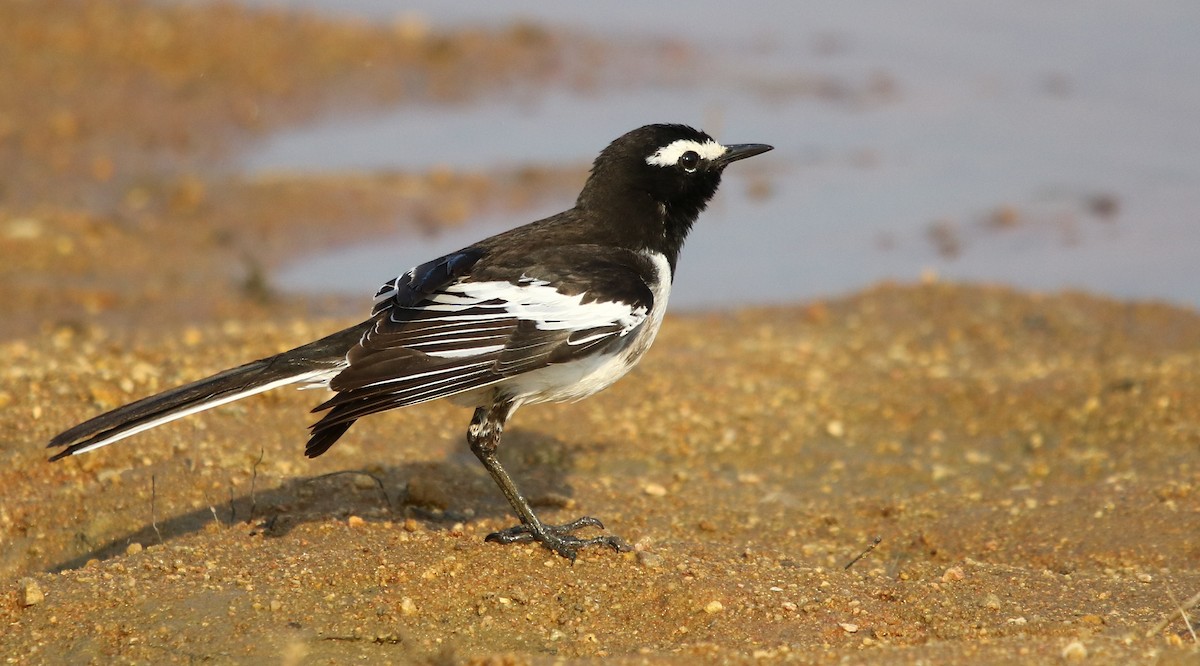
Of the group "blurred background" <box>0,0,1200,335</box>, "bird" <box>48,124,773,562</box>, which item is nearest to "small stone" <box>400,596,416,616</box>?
"bird" <box>48,124,773,562</box>

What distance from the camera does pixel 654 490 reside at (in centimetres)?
759

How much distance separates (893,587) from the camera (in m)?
5.91

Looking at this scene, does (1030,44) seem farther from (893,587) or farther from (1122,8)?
(893,587)

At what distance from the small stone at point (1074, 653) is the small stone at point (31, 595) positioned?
380cm

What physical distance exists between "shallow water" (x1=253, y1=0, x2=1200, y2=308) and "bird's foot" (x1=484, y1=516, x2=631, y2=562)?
555 cm

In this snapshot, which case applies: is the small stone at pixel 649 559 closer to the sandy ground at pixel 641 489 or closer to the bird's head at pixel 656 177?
the sandy ground at pixel 641 489

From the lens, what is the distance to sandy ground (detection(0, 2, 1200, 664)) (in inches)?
215

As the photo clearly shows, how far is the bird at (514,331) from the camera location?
573 cm

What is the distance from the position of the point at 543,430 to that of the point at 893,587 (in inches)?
117

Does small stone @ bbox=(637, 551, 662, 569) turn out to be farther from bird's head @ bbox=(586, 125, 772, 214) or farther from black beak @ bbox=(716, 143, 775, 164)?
black beak @ bbox=(716, 143, 775, 164)

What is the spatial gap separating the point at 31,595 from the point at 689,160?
3.43 metres

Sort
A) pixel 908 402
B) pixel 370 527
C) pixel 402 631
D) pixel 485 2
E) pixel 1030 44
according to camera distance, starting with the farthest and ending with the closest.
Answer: pixel 485 2, pixel 1030 44, pixel 908 402, pixel 370 527, pixel 402 631

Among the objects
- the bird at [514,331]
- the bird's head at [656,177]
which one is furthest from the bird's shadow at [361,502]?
the bird's head at [656,177]

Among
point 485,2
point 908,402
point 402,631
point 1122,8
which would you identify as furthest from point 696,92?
point 402,631
